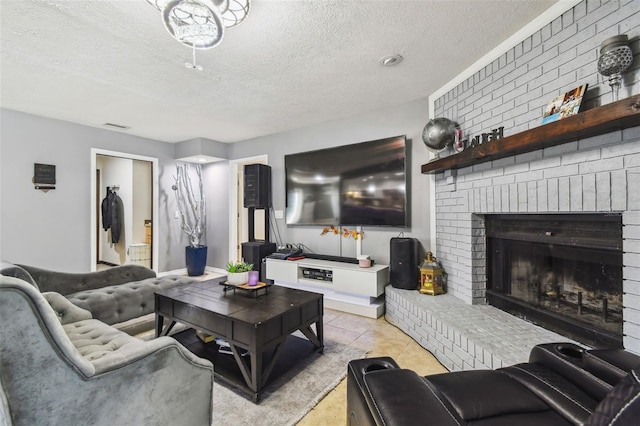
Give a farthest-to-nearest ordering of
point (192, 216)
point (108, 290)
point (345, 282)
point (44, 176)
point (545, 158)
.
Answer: point (192, 216), point (44, 176), point (345, 282), point (108, 290), point (545, 158)

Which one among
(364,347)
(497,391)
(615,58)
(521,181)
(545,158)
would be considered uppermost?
(615,58)

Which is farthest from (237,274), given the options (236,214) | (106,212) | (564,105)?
(106,212)

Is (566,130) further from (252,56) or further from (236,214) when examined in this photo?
(236,214)

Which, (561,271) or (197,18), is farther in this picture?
(561,271)

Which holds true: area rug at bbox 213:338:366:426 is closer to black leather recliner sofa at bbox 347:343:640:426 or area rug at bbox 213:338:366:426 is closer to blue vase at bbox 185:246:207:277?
black leather recliner sofa at bbox 347:343:640:426

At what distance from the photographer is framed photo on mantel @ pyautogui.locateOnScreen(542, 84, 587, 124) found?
153cm

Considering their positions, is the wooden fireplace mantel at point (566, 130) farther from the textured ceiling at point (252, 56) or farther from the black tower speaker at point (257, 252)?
the black tower speaker at point (257, 252)

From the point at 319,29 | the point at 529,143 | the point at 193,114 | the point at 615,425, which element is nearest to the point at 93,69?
the point at 193,114

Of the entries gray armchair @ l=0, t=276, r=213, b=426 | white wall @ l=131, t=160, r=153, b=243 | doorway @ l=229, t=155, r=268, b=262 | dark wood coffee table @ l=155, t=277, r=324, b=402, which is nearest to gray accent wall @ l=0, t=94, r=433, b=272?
doorway @ l=229, t=155, r=268, b=262

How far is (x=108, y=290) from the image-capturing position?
2438 millimetres

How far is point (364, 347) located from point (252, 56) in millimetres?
2502

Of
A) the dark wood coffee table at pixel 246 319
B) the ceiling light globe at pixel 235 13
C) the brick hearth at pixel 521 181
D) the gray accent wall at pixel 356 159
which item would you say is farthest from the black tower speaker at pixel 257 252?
the ceiling light globe at pixel 235 13

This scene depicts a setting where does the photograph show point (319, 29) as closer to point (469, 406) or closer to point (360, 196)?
point (360, 196)

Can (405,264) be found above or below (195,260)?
above
